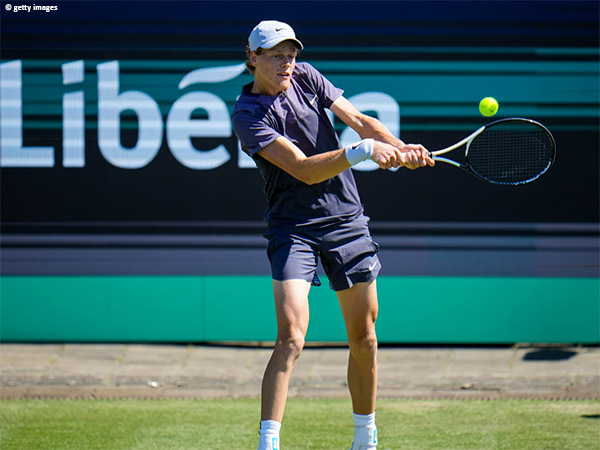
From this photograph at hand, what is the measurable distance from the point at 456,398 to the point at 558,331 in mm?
1487

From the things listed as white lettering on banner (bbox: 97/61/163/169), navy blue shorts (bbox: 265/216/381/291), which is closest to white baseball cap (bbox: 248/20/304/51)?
navy blue shorts (bbox: 265/216/381/291)

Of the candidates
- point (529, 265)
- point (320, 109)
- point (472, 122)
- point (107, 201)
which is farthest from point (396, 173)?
point (320, 109)

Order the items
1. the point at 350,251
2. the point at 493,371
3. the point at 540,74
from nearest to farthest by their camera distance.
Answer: the point at 350,251 < the point at 493,371 < the point at 540,74

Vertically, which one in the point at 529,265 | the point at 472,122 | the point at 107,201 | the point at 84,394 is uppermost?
the point at 472,122

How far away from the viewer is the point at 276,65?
156 inches

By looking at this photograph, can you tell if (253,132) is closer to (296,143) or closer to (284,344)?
(296,143)

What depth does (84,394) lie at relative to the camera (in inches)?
221

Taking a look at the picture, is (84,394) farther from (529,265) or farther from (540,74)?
(540,74)

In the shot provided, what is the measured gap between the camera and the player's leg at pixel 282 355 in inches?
147

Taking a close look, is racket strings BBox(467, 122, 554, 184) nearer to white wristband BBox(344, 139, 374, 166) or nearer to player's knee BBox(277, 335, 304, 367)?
white wristband BBox(344, 139, 374, 166)

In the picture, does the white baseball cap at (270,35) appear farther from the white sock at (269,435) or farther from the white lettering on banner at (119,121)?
the white lettering on banner at (119,121)

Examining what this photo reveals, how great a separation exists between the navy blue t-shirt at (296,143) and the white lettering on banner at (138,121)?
7.95 ft

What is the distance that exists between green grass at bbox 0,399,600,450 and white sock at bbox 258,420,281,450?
79cm

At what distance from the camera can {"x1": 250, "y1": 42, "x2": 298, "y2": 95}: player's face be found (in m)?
3.95
